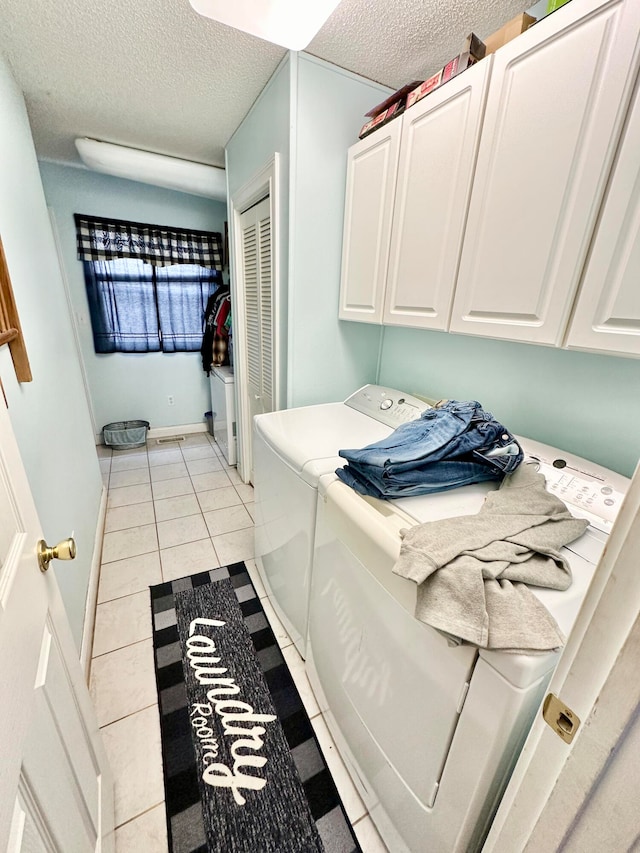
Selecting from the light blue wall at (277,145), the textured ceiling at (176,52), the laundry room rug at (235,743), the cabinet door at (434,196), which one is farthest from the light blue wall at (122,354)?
the cabinet door at (434,196)

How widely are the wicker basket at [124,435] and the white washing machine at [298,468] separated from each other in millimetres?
2298

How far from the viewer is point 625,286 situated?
798 millimetres

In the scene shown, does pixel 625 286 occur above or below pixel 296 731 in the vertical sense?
above

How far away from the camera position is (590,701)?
1.31ft

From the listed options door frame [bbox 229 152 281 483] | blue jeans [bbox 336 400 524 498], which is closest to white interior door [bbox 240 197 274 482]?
door frame [bbox 229 152 281 483]

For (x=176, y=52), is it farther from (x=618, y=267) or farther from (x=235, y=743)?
(x=235, y=743)

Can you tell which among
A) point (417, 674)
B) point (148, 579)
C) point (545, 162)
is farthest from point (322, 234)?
point (148, 579)

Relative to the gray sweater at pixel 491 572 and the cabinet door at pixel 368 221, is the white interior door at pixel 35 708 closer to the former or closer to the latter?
the gray sweater at pixel 491 572

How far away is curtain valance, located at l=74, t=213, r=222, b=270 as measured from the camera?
296 cm

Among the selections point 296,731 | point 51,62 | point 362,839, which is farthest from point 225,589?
point 51,62

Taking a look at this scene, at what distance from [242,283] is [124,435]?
2.06 m

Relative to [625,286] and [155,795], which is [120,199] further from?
[155,795]

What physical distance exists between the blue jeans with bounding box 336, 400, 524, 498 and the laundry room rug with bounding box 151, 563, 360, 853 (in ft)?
3.29

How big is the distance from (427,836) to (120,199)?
422cm
